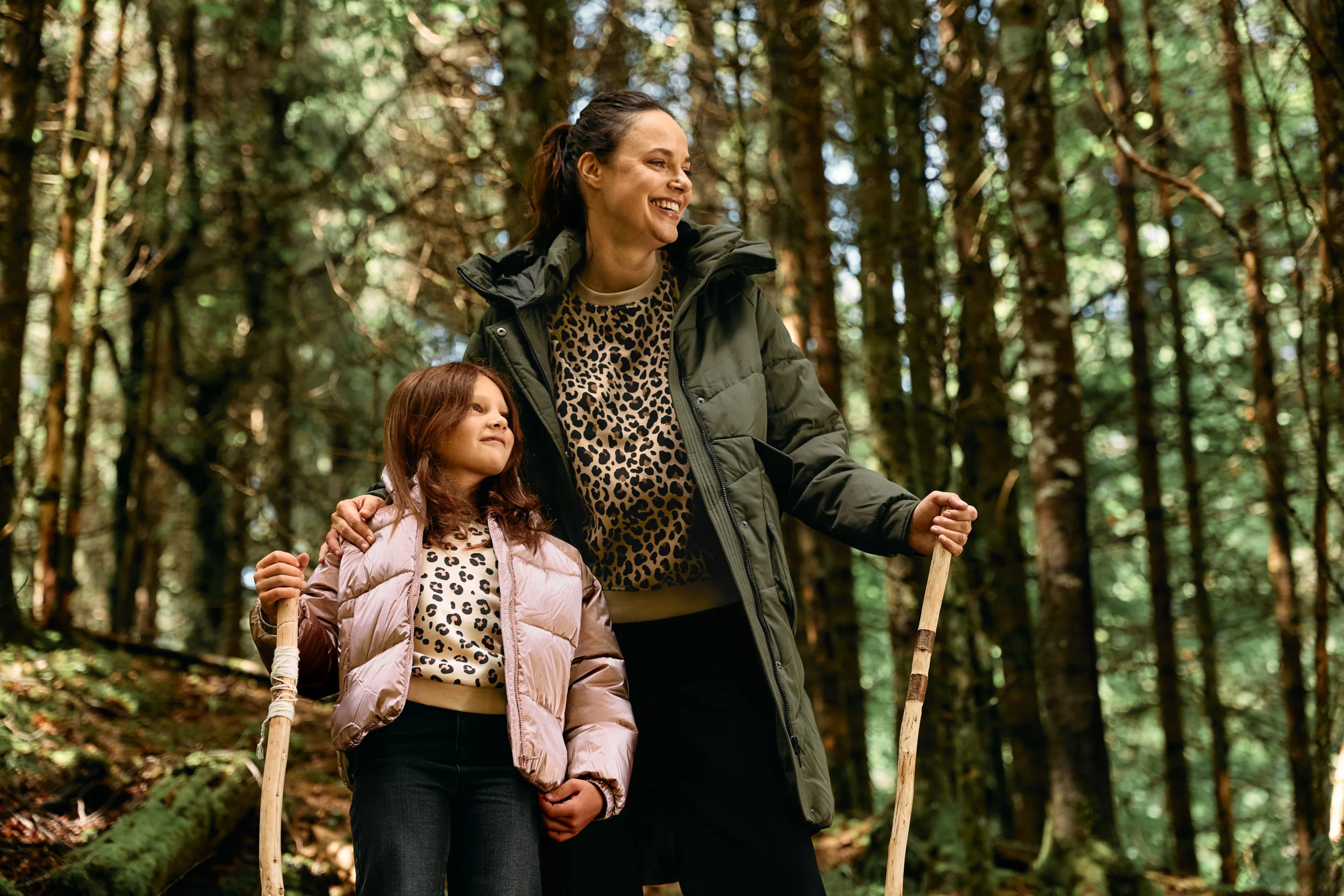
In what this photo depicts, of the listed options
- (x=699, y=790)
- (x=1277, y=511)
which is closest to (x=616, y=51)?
(x=1277, y=511)

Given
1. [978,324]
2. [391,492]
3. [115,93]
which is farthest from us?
[115,93]

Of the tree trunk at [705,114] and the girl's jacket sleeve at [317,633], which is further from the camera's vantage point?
the tree trunk at [705,114]

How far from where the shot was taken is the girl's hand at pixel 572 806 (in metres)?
2.49

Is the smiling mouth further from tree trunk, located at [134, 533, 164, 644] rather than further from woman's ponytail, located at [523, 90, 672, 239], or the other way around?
tree trunk, located at [134, 533, 164, 644]

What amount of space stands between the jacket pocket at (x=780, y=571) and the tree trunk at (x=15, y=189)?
4757 mm

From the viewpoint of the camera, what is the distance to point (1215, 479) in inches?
476

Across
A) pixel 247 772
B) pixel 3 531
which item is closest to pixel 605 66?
pixel 3 531

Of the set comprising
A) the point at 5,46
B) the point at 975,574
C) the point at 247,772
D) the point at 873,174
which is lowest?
the point at 247,772

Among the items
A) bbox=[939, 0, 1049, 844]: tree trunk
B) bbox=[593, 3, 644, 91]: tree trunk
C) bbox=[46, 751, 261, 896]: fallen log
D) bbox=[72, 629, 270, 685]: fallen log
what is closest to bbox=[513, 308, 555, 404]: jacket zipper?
bbox=[46, 751, 261, 896]: fallen log

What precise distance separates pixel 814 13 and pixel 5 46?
494 centimetres

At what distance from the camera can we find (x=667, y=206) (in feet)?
9.30

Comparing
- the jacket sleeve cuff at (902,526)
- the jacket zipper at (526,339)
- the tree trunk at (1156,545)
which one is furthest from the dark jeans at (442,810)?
the tree trunk at (1156,545)

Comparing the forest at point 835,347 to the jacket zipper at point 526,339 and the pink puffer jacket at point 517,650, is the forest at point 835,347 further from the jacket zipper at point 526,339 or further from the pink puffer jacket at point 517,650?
the jacket zipper at point 526,339

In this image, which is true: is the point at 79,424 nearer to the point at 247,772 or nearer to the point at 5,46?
the point at 5,46
